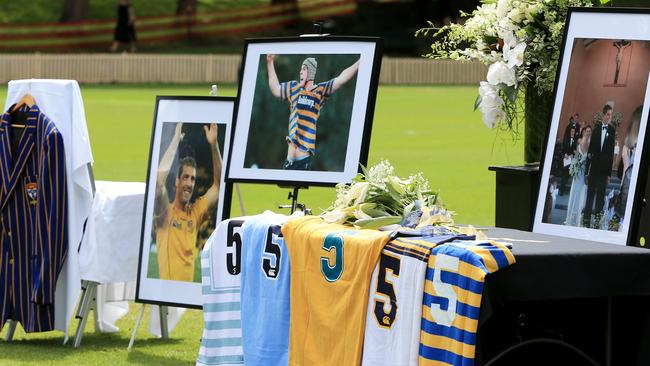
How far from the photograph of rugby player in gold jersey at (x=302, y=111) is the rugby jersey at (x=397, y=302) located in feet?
6.47

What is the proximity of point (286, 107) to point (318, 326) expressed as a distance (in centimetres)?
220

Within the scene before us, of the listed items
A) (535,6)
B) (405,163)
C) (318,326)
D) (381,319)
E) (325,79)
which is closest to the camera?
(381,319)

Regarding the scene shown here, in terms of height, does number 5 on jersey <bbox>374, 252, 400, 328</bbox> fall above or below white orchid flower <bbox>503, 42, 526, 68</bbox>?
below

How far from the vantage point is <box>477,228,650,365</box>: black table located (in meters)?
5.22

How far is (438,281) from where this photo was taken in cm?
527

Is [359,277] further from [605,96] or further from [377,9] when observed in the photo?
[377,9]

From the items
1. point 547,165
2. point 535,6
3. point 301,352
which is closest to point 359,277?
point 301,352

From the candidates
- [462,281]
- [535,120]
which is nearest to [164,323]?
[535,120]

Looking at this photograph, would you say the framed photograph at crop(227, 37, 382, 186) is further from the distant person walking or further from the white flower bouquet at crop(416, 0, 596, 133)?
the distant person walking

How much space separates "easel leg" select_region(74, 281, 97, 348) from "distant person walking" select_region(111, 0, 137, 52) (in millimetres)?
30378

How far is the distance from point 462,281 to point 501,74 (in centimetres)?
225

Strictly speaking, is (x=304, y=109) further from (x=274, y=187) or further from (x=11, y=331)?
(x=274, y=187)

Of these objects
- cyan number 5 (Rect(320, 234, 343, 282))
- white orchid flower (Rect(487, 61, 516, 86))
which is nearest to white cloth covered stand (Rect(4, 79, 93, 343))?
white orchid flower (Rect(487, 61, 516, 86))

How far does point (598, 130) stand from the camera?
630 cm
